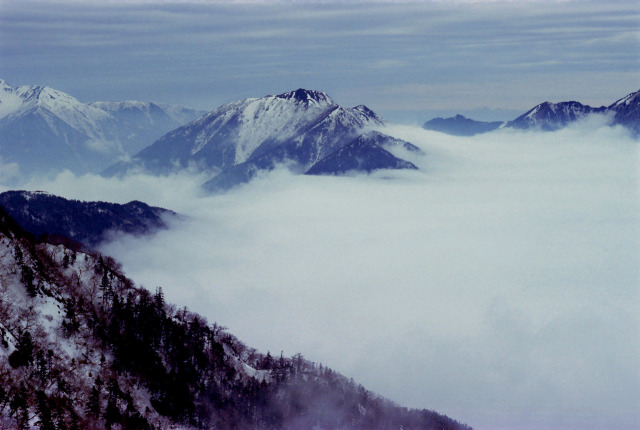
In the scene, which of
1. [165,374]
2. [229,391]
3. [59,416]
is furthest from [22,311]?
[229,391]

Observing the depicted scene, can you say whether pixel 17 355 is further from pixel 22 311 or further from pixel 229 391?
pixel 229 391

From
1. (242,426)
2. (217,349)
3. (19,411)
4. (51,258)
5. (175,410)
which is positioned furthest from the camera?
(217,349)

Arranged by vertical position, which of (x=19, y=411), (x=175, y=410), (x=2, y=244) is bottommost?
(x=175, y=410)

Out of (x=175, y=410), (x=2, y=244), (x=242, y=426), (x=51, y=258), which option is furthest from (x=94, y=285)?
(x=242, y=426)

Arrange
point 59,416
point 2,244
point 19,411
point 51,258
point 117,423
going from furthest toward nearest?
point 51,258 → point 2,244 → point 117,423 → point 59,416 → point 19,411

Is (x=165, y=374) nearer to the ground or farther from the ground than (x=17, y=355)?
nearer to the ground

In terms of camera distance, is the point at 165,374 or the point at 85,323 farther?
the point at 165,374
